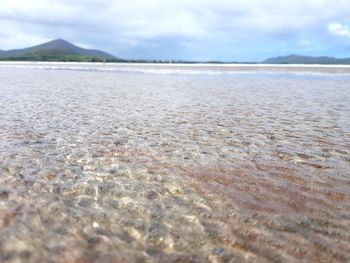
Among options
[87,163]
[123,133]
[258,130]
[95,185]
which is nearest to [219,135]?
[258,130]

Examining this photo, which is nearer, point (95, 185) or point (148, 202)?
point (148, 202)

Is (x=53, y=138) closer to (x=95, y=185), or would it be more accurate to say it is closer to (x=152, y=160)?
(x=152, y=160)

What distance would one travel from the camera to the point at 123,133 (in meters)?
11.2

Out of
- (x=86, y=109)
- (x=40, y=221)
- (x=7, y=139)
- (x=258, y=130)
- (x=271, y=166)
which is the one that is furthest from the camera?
(x=86, y=109)

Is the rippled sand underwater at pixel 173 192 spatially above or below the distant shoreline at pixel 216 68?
above

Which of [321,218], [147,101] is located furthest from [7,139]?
[147,101]

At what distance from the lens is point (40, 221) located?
17.2 feet

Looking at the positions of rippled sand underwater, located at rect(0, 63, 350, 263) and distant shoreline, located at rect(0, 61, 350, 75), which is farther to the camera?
distant shoreline, located at rect(0, 61, 350, 75)

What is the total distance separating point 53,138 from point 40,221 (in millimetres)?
5314

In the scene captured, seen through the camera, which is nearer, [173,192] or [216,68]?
[173,192]

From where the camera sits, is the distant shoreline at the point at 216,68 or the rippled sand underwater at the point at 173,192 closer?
the rippled sand underwater at the point at 173,192

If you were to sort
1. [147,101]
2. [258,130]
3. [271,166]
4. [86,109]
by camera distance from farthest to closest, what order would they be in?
[147,101], [86,109], [258,130], [271,166]

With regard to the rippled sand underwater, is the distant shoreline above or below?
below

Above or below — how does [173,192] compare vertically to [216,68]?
above
